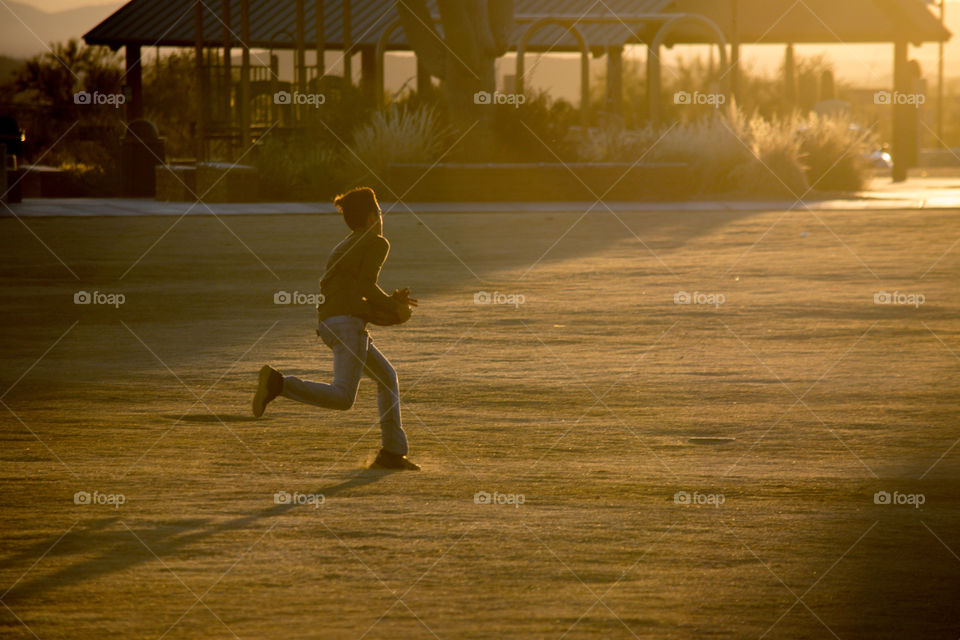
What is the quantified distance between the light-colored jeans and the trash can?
22.9 m

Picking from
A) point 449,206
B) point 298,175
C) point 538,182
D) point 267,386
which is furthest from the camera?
point 538,182

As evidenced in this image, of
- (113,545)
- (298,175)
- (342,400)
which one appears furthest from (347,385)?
(298,175)

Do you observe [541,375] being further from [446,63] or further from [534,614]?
[446,63]

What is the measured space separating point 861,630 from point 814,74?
58700mm

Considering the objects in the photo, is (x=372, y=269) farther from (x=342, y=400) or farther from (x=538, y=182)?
(x=538, y=182)

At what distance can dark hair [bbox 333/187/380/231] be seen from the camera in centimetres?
745

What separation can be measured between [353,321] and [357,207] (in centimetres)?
58

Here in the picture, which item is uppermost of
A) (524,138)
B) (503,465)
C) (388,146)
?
(524,138)

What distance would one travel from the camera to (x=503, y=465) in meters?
7.37

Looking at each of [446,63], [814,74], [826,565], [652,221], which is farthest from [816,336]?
[814,74]

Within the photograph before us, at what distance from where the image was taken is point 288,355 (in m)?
10.7

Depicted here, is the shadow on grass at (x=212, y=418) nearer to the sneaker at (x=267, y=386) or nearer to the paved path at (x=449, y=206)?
the sneaker at (x=267, y=386)

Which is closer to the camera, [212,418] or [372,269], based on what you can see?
[372,269]

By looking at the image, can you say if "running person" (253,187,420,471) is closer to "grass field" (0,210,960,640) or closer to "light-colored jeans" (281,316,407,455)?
"light-colored jeans" (281,316,407,455)
